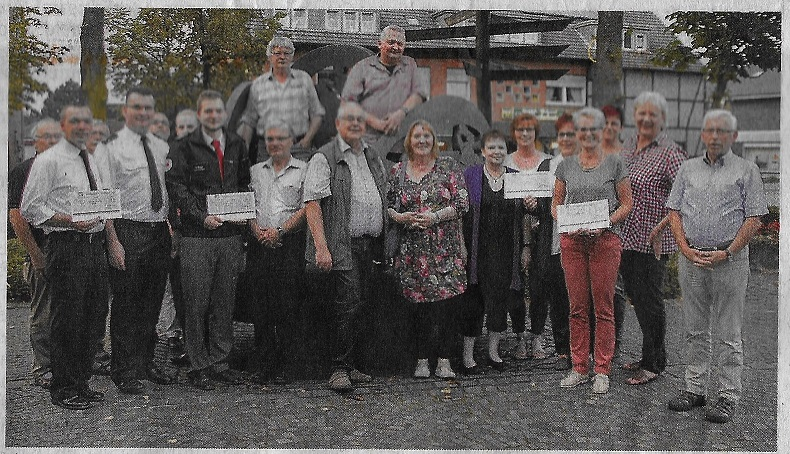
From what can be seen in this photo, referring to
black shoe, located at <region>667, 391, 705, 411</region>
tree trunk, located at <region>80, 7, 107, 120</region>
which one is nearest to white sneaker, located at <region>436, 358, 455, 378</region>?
black shoe, located at <region>667, 391, 705, 411</region>

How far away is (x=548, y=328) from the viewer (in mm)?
5793

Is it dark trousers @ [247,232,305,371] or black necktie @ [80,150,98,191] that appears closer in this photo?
black necktie @ [80,150,98,191]

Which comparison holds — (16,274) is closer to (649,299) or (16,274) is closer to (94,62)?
(94,62)

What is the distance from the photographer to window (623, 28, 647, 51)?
5.63 m

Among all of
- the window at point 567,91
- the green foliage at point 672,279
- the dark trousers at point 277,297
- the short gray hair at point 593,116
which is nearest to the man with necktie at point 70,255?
the dark trousers at point 277,297

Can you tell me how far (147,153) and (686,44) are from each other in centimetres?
306

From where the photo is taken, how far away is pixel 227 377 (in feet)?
18.9

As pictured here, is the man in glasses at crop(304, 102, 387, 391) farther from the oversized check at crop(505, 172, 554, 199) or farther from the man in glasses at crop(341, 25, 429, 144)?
the oversized check at crop(505, 172, 554, 199)

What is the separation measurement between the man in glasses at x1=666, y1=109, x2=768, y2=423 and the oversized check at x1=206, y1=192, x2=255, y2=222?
2330 millimetres

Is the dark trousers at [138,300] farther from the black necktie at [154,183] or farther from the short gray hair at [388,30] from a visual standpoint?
the short gray hair at [388,30]

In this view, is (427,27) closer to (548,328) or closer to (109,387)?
(548,328)

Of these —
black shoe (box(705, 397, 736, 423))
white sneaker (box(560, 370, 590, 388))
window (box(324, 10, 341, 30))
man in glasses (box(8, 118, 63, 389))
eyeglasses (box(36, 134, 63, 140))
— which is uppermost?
window (box(324, 10, 341, 30))

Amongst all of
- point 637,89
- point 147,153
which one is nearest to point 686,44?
point 637,89

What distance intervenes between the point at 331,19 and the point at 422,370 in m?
2.03
